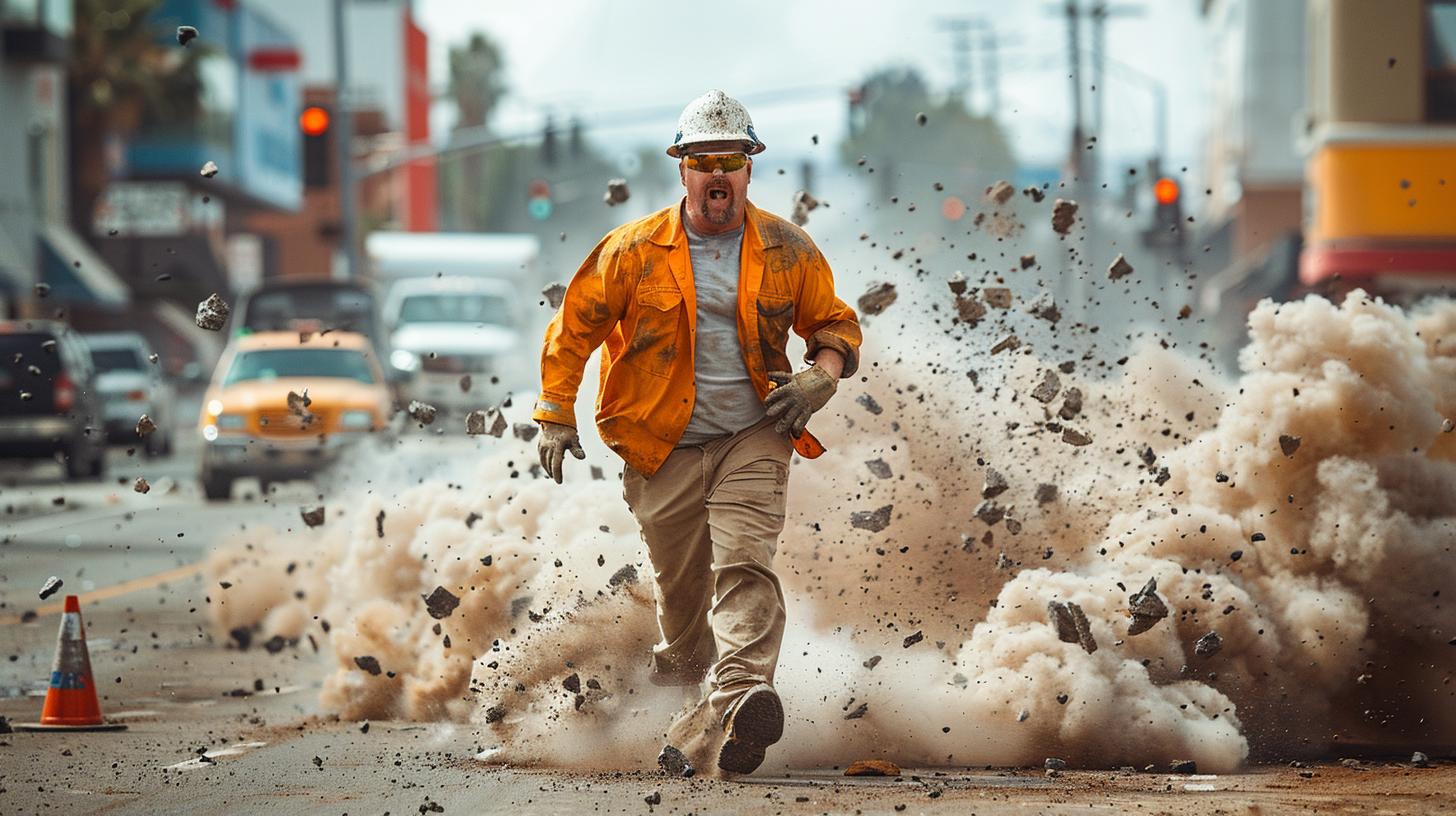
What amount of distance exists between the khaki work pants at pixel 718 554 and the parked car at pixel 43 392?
16.9 m

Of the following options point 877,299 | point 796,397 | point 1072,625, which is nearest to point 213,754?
point 796,397

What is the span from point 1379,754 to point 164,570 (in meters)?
9.75

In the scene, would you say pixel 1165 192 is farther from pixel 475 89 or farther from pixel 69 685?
pixel 475 89

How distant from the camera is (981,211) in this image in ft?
29.2

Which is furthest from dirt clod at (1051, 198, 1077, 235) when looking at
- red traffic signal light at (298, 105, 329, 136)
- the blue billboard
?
the blue billboard

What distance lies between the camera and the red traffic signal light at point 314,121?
28.3 meters

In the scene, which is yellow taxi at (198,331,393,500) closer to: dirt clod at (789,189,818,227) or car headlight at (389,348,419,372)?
car headlight at (389,348,419,372)

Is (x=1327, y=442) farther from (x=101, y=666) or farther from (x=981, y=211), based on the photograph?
(x=101, y=666)

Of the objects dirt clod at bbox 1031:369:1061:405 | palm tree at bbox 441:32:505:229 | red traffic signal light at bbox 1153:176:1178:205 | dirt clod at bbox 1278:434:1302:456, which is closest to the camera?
dirt clod at bbox 1278:434:1302:456

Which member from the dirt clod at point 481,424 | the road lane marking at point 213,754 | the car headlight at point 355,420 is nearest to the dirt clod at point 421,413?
the dirt clod at point 481,424

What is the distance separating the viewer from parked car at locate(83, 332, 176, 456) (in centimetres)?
2938

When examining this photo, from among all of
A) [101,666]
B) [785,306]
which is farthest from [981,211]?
[101,666]

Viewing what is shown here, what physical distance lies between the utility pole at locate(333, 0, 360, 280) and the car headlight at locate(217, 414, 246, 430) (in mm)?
10217

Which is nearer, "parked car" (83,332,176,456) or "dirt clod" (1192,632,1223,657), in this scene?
"dirt clod" (1192,632,1223,657)
